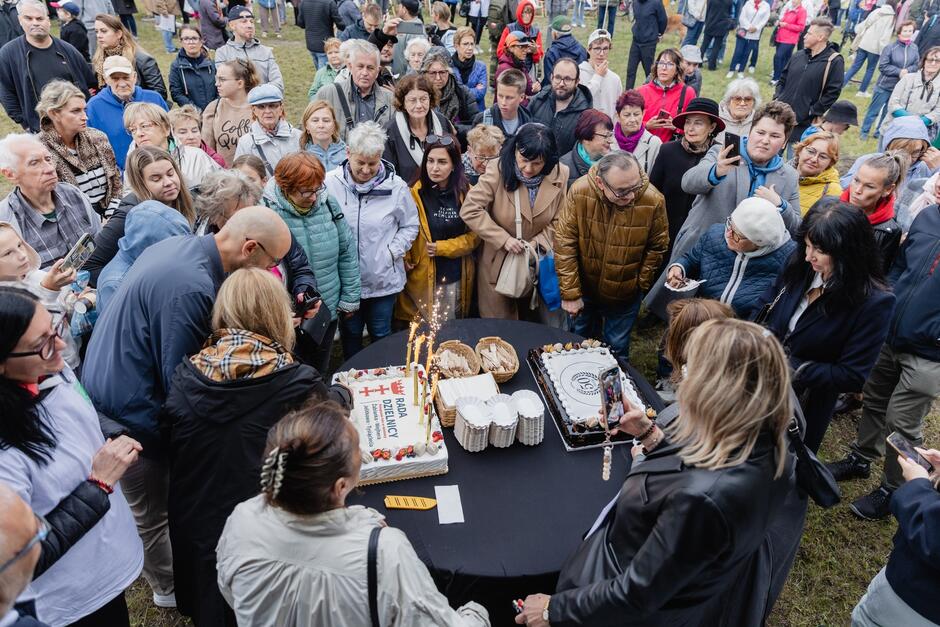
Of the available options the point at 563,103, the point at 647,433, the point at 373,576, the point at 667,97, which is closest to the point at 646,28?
the point at 667,97

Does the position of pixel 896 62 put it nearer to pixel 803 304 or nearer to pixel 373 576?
pixel 803 304

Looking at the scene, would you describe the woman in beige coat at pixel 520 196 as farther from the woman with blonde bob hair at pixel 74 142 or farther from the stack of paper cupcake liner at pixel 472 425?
the woman with blonde bob hair at pixel 74 142

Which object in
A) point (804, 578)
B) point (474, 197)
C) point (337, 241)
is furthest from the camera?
point (474, 197)

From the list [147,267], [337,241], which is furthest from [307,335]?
[147,267]

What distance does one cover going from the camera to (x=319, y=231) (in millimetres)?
4211

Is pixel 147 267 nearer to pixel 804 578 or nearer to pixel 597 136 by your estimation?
pixel 597 136

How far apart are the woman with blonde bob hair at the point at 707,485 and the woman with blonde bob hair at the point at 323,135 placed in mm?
4042

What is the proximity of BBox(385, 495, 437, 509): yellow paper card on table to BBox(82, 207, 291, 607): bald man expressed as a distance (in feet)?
3.78

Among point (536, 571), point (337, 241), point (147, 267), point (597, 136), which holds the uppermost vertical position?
point (597, 136)

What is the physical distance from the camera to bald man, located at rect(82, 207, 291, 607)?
2.78 m

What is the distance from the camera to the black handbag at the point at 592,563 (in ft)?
7.39

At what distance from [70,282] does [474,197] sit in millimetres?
2748

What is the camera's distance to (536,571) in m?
2.52

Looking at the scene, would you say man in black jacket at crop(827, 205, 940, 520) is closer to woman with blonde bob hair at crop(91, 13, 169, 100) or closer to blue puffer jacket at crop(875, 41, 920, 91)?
woman with blonde bob hair at crop(91, 13, 169, 100)
